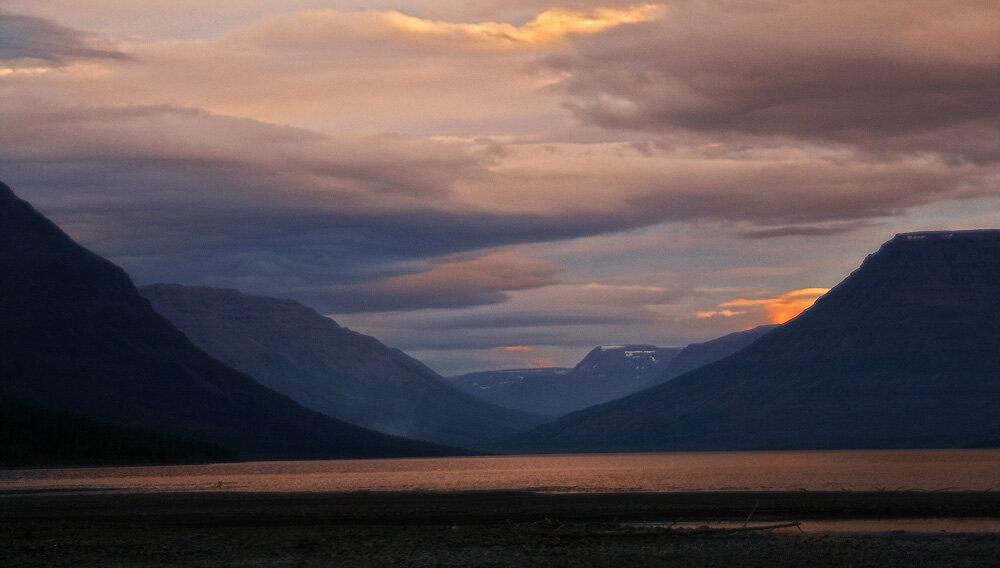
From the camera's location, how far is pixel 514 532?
2734 inches

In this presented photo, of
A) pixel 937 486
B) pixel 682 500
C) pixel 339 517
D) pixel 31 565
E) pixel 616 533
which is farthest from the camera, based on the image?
pixel 937 486

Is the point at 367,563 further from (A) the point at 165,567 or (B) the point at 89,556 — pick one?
(B) the point at 89,556

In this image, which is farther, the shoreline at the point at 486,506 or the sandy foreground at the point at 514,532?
the shoreline at the point at 486,506

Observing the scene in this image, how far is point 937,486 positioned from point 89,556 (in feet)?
302

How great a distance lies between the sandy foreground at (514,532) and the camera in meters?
56.6

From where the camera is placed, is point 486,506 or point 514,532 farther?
point 486,506

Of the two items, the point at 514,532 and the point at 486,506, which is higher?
the point at 514,532

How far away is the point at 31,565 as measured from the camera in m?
53.9

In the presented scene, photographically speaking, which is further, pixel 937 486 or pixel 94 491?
pixel 94 491

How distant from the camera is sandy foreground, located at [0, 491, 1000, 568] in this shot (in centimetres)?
5662

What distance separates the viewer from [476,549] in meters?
60.8

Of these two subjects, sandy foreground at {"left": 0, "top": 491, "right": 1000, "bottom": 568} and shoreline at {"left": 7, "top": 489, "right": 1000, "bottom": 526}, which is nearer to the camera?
sandy foreground at {"left": 0, "top": 491, "right": 1000, "bottom": 568}

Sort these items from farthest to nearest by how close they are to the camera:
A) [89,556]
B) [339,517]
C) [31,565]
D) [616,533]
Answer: [339,517]
[616,533]
[89,556]
[31,565]

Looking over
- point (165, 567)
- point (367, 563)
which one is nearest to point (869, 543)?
point (367, 563)
